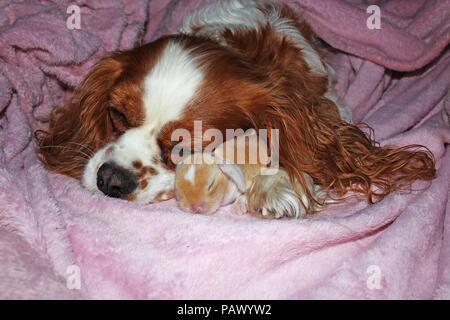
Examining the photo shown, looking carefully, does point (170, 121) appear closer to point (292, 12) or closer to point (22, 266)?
point (22, 266)

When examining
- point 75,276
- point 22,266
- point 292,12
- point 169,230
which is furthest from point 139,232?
point 292,12

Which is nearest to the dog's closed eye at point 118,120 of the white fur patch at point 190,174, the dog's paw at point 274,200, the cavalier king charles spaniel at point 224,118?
the cavalier king charles spaniel at point 224,118

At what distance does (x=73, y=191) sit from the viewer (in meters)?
1.93

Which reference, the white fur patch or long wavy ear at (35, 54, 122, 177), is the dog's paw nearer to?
the white fur patch

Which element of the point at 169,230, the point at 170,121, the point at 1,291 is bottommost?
→ the point at 1,291

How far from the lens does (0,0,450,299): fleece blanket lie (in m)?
1.53

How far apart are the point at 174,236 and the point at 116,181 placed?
0.38 m

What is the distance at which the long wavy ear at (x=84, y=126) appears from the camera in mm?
2299

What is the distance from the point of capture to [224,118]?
1.98 m

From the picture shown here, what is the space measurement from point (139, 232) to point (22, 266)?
1.23 feet

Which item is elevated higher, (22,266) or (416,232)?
(416,232)
